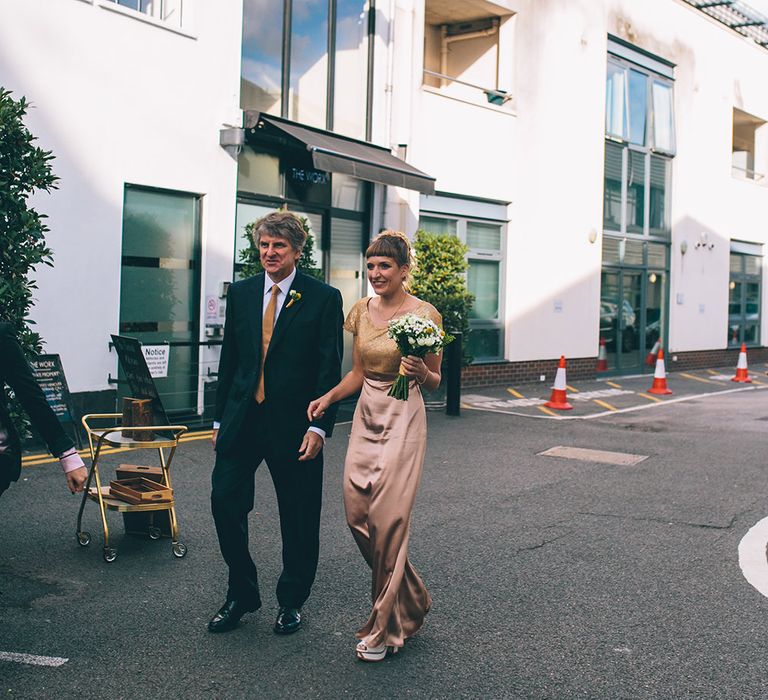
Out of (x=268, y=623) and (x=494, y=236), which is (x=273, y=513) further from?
(x=494, y=236)

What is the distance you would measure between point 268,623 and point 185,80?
8.74 meters

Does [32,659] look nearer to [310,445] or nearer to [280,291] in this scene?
[310,445]

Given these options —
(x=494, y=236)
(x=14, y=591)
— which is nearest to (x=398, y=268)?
(x=14, y=591)

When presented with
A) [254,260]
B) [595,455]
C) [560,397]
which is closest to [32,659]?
[595,455]

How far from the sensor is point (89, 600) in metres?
5.27

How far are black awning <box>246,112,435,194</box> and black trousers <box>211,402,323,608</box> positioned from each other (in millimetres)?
8163

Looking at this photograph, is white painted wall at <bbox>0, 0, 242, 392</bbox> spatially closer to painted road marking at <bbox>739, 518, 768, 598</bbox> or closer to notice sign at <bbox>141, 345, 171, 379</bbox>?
notice sign at <bbox>141, 345, 171, 379</bbox>

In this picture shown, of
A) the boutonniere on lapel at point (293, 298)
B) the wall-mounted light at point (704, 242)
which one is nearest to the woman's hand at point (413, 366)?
the boutonniere on lapel at point (293, 298)

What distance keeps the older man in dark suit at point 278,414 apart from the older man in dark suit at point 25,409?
31.0 inches

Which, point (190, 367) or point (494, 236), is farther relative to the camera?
point (494, 236)

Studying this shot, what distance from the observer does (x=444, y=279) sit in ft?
46.6

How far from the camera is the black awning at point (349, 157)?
503 inches

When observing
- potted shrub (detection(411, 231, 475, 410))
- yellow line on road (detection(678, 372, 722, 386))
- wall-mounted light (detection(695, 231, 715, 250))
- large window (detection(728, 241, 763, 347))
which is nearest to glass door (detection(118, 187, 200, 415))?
potted shrub (detection(411, 231, 475, 410))

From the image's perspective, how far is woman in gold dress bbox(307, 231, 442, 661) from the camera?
4.56m
